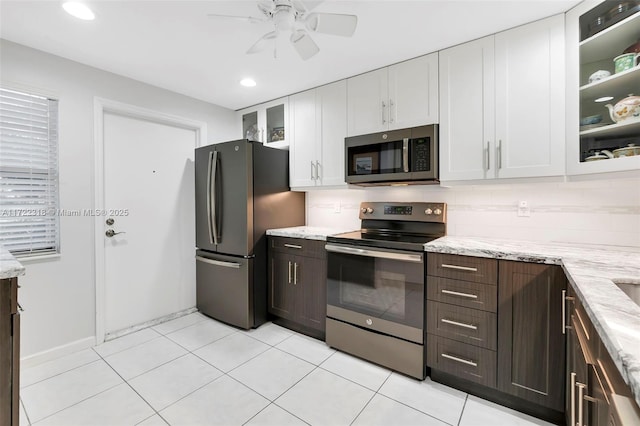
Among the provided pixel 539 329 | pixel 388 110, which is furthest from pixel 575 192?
pixel 388 110

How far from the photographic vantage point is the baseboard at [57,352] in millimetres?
2129

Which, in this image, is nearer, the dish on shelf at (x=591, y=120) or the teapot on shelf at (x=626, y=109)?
the teapot on shelf at (x=626, y=109)

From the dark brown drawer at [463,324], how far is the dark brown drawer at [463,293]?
0.03m

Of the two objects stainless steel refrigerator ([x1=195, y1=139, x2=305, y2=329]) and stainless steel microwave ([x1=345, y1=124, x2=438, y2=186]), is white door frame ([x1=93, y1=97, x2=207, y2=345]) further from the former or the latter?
stainless steel microwave ([x1=345, y1=124, x2=438, y2=186])

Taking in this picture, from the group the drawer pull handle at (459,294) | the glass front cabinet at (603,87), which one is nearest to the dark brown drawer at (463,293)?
the drawer pull handle at (459,294)

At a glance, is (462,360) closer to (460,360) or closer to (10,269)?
(460,360)

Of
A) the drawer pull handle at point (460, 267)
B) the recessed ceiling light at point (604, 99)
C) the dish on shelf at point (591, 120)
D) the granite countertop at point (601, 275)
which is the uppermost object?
the recessed ceiling light at point (604, 99)

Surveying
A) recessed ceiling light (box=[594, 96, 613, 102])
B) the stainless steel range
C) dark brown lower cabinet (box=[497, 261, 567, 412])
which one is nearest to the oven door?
the stainless steel range

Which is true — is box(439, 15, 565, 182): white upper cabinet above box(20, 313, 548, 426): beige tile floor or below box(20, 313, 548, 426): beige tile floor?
above

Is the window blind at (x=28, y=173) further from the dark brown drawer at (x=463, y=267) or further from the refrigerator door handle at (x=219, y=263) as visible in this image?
the dark brown drawer at (x=463, y=267)

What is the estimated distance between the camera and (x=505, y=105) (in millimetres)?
1922

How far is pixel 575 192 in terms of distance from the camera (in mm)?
1954

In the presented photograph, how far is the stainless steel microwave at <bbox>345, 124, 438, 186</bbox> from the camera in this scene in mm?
2182

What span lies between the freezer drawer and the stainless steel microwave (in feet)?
4.37
